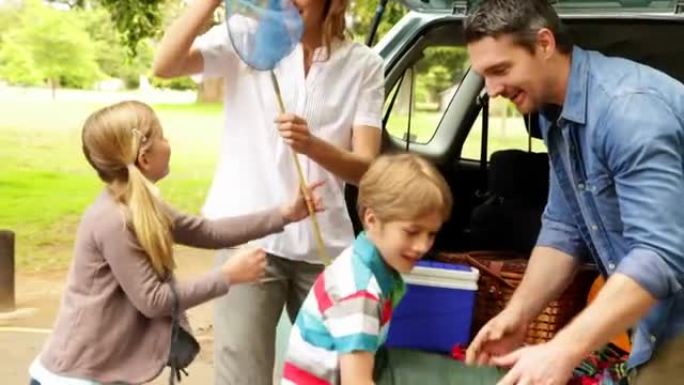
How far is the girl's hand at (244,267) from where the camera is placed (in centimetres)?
271

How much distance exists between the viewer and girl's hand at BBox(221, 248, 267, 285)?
8.87 ft

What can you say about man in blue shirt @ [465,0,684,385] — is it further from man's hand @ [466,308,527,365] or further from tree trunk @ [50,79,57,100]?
tree trunk @ [50,79,57,100]

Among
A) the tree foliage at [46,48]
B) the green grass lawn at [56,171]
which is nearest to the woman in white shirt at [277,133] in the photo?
the green grass lawn at [56,171]

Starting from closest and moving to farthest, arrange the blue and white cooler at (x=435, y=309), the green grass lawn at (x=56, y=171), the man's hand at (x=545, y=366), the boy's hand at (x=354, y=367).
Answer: the man's hand at (x=545, y=366) → the boy's hand at (x=354, y=367) → the blue and white cooler at (x=435, y=309) → the green grass lawn at (x=56, y=171)

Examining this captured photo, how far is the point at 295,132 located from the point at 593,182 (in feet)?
2.46

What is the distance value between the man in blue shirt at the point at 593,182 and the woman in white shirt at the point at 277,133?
1.84 feet

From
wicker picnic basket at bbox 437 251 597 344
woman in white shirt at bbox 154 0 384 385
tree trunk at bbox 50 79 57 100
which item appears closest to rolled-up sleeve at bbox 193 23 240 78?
woman in white shirt at bbox 154 0 384 385

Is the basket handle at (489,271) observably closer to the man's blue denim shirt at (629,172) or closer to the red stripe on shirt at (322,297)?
the man's blue denim shirt at (629,172)

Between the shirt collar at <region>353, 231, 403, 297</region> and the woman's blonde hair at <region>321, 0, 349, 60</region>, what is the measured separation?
2.01 ft

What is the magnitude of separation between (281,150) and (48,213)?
9.63 meters

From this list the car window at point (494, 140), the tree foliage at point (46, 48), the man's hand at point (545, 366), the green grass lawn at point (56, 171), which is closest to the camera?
the man's hand at point (545, 366)

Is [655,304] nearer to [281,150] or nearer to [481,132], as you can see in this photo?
[281,150]

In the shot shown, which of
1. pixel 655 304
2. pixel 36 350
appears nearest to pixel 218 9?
pixel 655 304

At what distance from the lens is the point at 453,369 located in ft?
9.34
